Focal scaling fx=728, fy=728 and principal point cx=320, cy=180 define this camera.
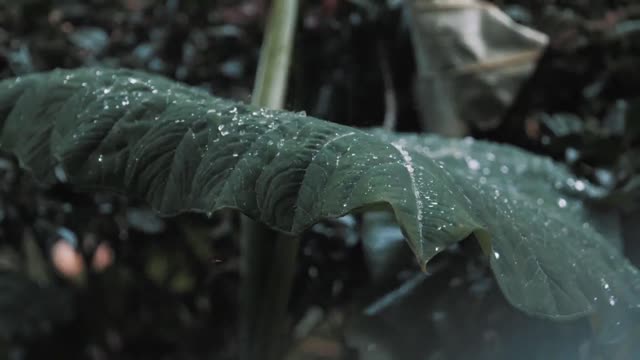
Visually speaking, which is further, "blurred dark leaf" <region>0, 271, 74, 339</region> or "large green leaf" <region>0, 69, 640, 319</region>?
"blurred dark leaf" <region>0, 271, 74, 339</region>

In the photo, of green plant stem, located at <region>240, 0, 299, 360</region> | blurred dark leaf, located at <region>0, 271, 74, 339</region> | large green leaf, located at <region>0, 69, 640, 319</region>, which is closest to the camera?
large green leaf, located at <region>0, 69, 640, 319</region>

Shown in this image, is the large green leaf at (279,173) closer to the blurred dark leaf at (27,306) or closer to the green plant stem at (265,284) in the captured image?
the green plant stem at (265,284)

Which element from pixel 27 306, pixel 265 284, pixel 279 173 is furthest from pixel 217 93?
pixel 279 173

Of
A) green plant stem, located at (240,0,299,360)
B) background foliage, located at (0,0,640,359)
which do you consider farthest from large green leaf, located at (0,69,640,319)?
background foliage, located at (0,0,640,359)

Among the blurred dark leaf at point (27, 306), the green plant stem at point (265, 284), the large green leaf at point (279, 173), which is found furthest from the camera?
the blurred dark leaf at point (27, 306)

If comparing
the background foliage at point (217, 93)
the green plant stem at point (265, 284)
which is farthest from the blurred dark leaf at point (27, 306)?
the green plant stem at point (265, 284)

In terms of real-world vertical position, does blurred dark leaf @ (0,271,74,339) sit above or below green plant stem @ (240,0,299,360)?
below

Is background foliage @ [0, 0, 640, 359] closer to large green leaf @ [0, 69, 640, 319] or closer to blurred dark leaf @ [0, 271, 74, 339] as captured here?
blurred dark leaf @ [0, 271, 74, 339]

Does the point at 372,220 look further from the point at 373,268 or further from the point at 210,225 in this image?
the point at 210,225

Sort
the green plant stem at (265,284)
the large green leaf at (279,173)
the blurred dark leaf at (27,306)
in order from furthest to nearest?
the blurred dark leaf at (27,306) → the green plant stem at (265,284) → the large green leaf at (279,173)
